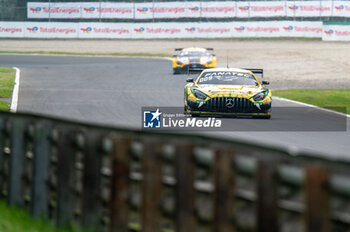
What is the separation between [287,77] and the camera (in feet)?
111

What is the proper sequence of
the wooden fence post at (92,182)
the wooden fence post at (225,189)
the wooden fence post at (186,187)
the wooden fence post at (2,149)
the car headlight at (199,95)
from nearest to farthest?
the wooden fence post at (225,189) < the wooden fence post at (186,187) < the wooden fence post at (92,182) < the wooden fence post at (2,149) < the car headlight at (199,95)

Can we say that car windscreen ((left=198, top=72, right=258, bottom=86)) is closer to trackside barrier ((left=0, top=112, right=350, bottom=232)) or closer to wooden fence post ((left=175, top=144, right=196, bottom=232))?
trackside barrier ((left=0, top=112, right=350, bottom=232))

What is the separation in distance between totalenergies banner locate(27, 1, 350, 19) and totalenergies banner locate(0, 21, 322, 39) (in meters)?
2.50

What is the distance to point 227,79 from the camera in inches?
701

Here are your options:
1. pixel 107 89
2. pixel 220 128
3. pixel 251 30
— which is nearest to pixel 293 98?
pixel 107 89

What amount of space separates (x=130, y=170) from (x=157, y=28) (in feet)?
196

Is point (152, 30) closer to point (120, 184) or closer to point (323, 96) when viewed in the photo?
point (323, 96)

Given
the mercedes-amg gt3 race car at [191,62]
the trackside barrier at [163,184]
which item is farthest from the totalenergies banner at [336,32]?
the trackside barrier at [163,184]

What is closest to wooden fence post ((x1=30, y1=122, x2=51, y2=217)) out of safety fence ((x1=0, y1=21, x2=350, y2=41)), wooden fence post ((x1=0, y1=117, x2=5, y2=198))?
wooden fence post ((x1=0, y1=117, x2=5, y2=198))

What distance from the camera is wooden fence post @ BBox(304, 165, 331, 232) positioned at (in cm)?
384

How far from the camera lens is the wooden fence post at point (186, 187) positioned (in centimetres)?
470

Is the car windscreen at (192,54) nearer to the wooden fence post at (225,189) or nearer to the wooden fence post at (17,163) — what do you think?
the wooden fence post at (17,163)

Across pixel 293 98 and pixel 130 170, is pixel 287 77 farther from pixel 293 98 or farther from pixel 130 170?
pixel 130 170

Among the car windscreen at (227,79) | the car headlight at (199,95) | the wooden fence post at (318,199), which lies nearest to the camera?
the wooden fence post at (318,199)
